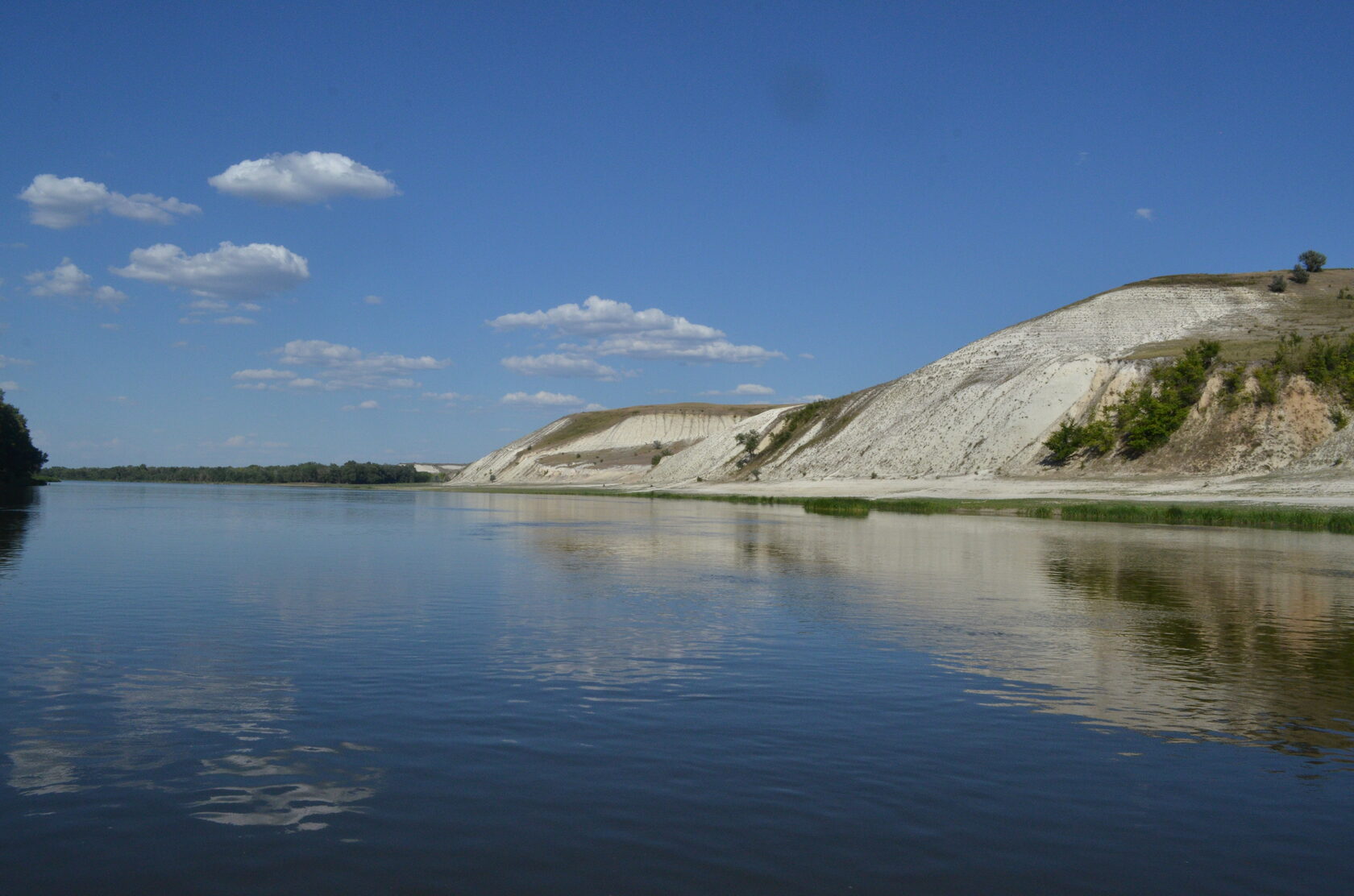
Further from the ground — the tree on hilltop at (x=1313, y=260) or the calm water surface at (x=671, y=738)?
the tree on hilltop at (x=1313, y=260)

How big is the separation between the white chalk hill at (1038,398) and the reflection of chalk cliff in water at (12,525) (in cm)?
6484

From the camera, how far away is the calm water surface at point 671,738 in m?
7.36

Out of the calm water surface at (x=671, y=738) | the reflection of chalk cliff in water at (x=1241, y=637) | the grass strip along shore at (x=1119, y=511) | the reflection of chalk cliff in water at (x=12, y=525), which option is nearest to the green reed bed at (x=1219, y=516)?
the grass strip along shore at (x=1119, y=511)

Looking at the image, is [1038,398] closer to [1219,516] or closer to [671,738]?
[1219,516]

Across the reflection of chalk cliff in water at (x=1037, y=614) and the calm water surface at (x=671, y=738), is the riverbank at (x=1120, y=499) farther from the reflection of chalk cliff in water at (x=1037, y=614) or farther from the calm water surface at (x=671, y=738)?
the calm water surface at (x=671, y=738)

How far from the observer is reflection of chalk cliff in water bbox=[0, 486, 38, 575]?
29.8 metres

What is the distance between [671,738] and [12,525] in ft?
147

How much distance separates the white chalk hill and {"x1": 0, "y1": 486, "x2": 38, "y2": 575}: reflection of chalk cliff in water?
64836mm

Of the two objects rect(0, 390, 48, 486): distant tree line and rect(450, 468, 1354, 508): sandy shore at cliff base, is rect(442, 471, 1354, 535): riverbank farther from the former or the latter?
rect(0, 390, 48, 486): distant tree line

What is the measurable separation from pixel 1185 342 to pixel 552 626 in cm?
9039

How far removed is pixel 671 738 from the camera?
10547mm

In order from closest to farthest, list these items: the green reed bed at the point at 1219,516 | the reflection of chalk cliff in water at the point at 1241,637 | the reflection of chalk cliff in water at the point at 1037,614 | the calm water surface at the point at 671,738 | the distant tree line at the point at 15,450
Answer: the calm water surface at the point at 671,738 < the reflection of chalk cliff in water at the point at 1241,637 < the reflection of chalk cliff in water at the point at 1037,614 < the green reed bed at the point at 1219,516 < the distant tree line at the point at 15,450

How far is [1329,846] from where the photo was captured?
777cm

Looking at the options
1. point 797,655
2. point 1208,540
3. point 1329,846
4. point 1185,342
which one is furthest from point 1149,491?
point 1329,846
